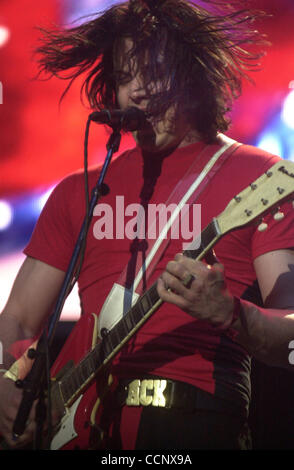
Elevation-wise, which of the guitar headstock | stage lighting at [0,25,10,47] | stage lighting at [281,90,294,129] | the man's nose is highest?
stage lighting at [0,25,10,47]

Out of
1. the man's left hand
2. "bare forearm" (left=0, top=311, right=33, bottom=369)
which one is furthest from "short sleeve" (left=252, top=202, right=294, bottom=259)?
"bare forearm" (left=0, top=311, right=33, bottom=369)

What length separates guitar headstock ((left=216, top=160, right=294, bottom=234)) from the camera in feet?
4.73

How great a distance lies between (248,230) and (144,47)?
811 mm

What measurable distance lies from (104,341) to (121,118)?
635 millimetres

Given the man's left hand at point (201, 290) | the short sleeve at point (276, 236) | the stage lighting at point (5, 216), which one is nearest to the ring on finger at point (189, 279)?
the man's left hand at point (201, 290)

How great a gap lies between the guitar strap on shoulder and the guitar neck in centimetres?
6

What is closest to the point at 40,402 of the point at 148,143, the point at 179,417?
the point at 179,417

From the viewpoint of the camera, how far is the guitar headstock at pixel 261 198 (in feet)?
4.73

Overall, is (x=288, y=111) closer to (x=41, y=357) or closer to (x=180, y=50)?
(x=180, y=50)

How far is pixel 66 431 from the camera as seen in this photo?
1739mm

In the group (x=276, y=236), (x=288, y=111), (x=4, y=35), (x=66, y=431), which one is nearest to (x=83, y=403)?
(x=66, y=431)

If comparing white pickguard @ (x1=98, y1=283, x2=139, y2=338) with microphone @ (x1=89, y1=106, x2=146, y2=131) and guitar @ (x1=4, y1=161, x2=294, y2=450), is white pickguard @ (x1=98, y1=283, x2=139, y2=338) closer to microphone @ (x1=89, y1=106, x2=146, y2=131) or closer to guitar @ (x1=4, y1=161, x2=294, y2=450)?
guitar @ (x1=4, y1=161, x2=294, y2=450)

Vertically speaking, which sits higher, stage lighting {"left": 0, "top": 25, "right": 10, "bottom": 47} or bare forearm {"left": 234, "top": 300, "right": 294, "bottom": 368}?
stage lighting {"left": 0, "top": 25, "right": 10, "bottom": 47}

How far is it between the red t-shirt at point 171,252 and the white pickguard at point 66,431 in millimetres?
176
